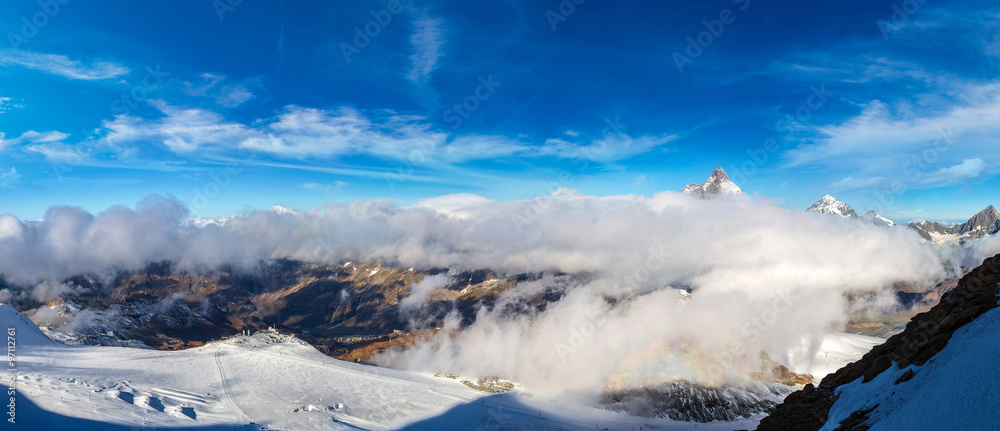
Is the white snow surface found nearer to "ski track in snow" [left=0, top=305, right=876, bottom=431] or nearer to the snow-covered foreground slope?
the snow-covered foreground slope

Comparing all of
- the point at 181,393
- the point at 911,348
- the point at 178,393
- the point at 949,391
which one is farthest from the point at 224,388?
the point at 949,391

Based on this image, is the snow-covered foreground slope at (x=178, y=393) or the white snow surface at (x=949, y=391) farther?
the snow-covered foreground slope at (x=178, y=393)

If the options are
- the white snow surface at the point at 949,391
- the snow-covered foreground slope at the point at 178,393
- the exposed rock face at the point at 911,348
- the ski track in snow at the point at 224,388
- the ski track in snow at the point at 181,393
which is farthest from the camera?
the ski track in snow at the point at 224,388

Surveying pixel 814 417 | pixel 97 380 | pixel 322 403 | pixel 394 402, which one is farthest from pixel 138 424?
pixel 394 402

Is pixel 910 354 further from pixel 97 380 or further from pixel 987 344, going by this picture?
pixel 97 380

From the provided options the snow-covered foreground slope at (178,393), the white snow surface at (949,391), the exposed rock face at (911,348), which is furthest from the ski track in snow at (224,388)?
the white snow surface at (949,391)

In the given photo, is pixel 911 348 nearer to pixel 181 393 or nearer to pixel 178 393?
pixel 178 393

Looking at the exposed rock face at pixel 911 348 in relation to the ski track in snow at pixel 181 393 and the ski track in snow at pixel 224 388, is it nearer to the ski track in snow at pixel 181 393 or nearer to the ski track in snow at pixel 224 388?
the ski track in snow at pixel 181 393

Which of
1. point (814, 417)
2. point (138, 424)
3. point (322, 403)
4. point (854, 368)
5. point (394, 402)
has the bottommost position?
point (394, 402)
